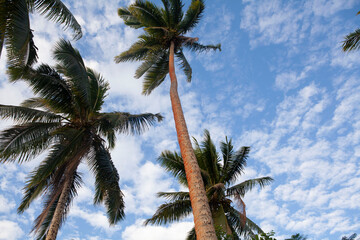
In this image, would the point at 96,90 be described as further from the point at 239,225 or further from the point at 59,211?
the point at 239,225

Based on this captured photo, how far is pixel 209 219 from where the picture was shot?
5.21 metres

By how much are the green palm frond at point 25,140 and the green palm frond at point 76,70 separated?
1446mm

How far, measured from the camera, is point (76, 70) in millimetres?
10555

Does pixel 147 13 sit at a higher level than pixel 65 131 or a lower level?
higher

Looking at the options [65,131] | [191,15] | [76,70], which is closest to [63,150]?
[65,131]

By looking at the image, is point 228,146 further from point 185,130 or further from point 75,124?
point 75,124

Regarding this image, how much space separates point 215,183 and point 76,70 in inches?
340

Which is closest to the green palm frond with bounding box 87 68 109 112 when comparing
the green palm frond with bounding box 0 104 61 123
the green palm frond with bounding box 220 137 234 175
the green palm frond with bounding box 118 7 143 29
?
the green palm frond with bounding box 0 104 61 123

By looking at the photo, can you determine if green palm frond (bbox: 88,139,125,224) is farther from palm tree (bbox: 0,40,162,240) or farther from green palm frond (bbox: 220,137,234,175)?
green palm frond (bbox: 220,137,234,175)

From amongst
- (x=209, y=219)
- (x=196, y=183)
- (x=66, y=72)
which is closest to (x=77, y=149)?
(x=66, y=72)

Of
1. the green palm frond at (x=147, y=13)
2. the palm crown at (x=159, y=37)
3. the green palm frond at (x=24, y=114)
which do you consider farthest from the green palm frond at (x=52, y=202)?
the green palm frond at (x=147, y=13)

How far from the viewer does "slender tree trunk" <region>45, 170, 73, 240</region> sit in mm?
8781

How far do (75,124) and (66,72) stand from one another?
229 cm

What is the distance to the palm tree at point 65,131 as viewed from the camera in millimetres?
9289
